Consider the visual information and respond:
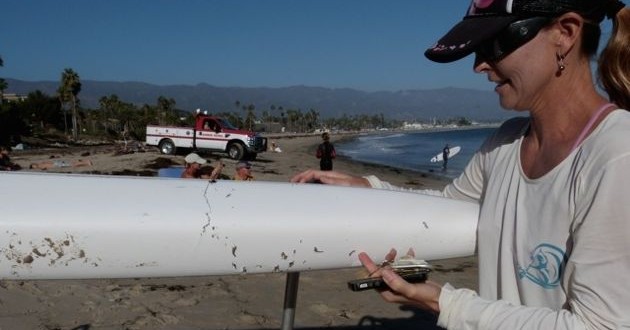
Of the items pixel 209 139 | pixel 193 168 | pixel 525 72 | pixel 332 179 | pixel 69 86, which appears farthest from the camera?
pixel 69 86

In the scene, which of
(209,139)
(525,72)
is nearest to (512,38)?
(525,72)

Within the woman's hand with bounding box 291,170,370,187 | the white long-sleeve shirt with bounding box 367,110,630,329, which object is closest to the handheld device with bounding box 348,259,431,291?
the white long-sleeve shirt with bounding box 367,110,630,329

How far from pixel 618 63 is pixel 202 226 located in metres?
1.30

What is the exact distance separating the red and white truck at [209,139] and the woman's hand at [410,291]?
21.9m

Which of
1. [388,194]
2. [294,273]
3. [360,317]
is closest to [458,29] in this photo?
[388,194]

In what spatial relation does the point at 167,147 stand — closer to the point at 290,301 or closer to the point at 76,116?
the point at 290,301

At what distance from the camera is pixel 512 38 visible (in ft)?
4.33

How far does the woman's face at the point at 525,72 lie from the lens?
4.32 feet

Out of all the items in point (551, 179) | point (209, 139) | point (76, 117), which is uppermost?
point (551, 179)

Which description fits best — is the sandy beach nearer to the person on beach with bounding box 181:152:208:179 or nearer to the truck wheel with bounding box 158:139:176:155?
the person on beach with bounding box 181:152:208:179

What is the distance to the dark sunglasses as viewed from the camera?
130 cm

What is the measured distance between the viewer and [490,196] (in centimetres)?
151

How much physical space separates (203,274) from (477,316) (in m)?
1.04

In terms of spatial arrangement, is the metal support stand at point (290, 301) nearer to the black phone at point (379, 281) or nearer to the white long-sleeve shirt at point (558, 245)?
the black phone at point (379, 281)
